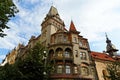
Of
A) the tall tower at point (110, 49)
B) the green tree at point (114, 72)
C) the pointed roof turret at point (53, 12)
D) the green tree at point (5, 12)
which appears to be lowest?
the green tree at point (114, 72)

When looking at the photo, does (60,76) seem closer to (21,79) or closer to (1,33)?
(21,79)

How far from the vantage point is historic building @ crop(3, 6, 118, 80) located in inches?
1553

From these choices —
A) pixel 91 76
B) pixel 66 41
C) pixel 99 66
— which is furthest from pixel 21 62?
pixel 99 66

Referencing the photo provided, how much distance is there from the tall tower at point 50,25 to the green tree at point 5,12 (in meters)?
25.8

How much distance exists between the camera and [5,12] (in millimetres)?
17734

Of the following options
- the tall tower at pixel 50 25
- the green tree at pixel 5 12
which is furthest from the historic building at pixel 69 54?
the green tree at pixel 5 12

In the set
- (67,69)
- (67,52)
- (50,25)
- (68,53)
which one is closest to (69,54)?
(68,53)

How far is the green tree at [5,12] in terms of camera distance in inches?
680

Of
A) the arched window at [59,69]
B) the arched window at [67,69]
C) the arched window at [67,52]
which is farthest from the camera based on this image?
the arched window at [67,52]

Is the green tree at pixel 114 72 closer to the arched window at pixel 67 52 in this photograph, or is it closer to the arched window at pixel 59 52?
the arched window at pixel 67 52

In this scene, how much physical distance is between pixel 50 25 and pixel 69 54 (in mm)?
9619

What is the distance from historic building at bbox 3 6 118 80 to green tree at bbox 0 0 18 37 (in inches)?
855

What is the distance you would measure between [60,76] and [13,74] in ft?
33.5

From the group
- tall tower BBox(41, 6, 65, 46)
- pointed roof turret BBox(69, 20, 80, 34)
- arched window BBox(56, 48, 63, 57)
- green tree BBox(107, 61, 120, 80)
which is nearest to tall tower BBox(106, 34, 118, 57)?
pointed roof turret BBox(69, 20, 80, 34)
